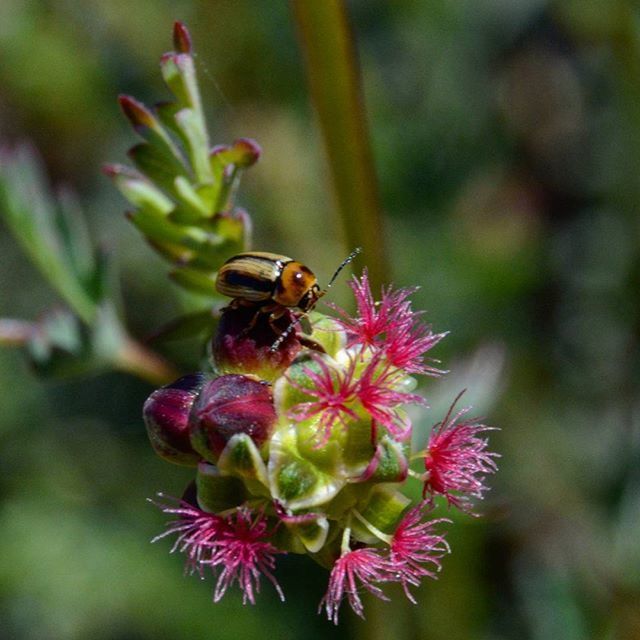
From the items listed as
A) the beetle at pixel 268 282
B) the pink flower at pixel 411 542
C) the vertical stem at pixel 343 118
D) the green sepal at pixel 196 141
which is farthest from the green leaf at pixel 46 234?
the pink flower at pixel 411 542

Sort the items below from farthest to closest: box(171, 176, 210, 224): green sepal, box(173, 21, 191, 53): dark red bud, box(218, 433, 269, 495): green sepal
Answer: box(171, 176, 210, 224): green sepal → box(173, 21, 191, 53): dark red bud → box(218, 433, 269, 495): green sepal

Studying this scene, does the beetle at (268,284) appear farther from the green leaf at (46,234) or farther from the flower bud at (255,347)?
the green leaf at (46,234)

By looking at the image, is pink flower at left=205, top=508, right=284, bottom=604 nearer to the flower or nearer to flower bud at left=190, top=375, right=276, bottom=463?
flower bud at left=190, top=375, right=276, bottom=463

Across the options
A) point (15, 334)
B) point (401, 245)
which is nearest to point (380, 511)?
point (15, 334)

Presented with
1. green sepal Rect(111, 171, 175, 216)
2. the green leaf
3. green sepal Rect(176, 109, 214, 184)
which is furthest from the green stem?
green sepal Rect(176, 109, 214, 184)

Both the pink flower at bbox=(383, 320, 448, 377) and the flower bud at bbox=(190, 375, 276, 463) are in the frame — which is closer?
the flower bud at bbox=(190, 375, 276, 463)

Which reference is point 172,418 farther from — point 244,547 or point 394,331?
point 394,331
